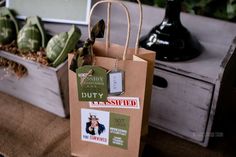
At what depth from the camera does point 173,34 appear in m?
0.77

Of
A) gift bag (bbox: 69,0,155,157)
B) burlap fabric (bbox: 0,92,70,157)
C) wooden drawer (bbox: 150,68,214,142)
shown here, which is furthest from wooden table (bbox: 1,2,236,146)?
burlap fabric (bbox: 0,92,70,157)

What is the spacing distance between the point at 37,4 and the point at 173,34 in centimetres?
44

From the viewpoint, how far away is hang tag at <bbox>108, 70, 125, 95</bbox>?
1.88ft

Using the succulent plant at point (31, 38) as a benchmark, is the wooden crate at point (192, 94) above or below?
below

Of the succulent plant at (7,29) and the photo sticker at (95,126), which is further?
the succulent plant at (7,29)

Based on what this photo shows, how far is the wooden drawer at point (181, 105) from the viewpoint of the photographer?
69 centimetres

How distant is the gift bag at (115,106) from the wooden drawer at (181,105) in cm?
11

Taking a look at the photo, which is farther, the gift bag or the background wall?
the background wall

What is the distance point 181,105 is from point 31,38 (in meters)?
0.40

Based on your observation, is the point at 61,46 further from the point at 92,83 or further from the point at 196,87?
the point at 196,87

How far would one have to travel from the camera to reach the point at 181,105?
73 centimetres

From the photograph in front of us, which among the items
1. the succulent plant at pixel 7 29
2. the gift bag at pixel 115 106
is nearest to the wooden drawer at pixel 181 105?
the gift bag at pixel 115 106

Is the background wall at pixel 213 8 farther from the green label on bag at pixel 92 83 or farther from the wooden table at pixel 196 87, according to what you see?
the green label on bag at pixel 92 83

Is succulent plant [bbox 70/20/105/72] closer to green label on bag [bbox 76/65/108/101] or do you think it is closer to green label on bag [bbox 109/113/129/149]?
green label on bag [bbox 76/65/108/101]
